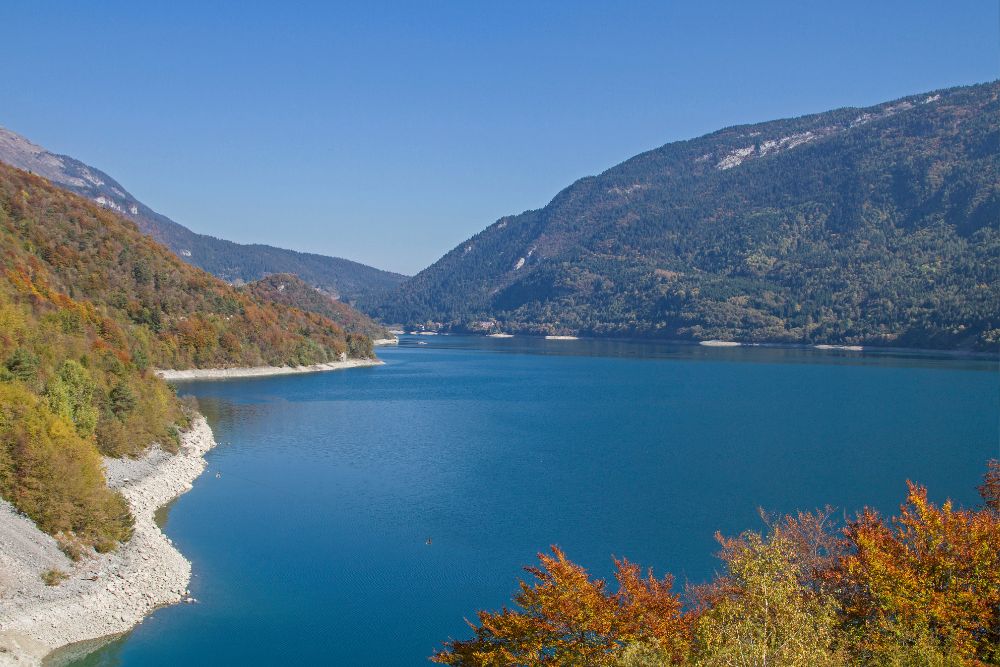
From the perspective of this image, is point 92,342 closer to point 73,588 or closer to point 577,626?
point 73,588

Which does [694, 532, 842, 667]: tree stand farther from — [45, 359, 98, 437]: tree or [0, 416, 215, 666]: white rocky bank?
[45, 359, 98, 437]: tree

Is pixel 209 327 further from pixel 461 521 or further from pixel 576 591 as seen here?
pixel 576 591

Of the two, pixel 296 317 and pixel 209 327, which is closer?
pixel 209 327

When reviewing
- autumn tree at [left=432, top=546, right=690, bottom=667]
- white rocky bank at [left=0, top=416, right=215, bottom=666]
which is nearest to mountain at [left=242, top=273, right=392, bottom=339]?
white rocky bank at [left=0, top=416, right=215, bottom=666]

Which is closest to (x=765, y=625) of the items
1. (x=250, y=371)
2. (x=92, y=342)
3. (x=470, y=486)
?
(x=470, y=486)

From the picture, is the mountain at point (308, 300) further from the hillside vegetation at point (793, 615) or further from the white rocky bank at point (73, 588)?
the hillside vegetation at point (793, 615)

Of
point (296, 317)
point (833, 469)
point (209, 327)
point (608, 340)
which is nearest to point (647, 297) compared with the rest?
point (608, 340)
